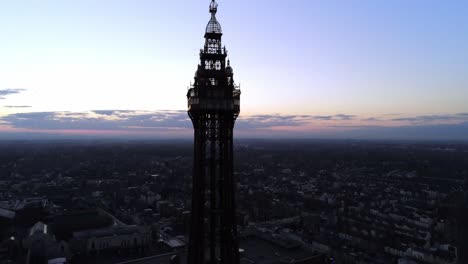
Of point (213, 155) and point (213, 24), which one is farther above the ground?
point (213, 24)

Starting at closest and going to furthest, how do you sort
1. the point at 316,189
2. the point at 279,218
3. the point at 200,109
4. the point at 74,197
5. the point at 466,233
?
1. the point at 200,109
2. the point at 466,233
3. the point at 279,218
4. the point at 74,197
5. the point at 316,189

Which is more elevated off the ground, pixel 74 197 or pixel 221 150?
pixel 221 150

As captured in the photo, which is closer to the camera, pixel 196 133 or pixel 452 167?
pixel 196 133

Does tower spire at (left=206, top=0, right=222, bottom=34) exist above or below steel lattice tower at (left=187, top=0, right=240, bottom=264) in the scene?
above

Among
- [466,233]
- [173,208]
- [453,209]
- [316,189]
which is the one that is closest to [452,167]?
[316,189]

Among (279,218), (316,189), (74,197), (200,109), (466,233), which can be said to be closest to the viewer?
(200,109)

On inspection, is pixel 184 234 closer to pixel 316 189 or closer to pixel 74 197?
pixel 74 197

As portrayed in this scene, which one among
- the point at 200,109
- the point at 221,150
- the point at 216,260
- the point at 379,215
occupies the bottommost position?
the point at 379,215

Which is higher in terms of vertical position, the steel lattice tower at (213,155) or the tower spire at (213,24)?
the tower spire at (213,24)
